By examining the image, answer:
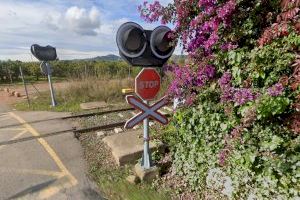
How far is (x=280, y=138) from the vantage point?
8.34 ft

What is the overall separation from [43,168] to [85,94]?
688 cm

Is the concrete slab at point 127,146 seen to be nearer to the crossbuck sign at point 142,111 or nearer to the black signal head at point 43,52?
the crossbuck sign at point 142,111

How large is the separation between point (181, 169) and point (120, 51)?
211 cm

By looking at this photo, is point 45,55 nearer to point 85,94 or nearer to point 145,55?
point 85,94

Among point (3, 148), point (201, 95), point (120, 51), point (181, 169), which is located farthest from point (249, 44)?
A: point (3, 148)

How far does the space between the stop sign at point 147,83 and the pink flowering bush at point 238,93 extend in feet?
0.87

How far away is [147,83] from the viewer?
374cm

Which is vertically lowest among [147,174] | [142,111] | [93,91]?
[147,174]

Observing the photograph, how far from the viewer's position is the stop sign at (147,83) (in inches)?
144

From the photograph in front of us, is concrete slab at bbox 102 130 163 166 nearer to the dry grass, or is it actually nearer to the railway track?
the railway track

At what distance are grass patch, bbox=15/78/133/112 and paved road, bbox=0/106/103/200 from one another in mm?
3633

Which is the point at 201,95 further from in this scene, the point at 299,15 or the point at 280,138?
the point at 299,15

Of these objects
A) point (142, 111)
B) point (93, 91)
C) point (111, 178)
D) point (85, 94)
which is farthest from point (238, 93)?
point (85, 94)

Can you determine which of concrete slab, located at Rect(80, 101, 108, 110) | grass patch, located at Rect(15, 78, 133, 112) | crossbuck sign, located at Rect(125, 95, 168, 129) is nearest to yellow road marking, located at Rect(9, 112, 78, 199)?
crossbuck sign, located at Rect(125, 95, 168, 129)
